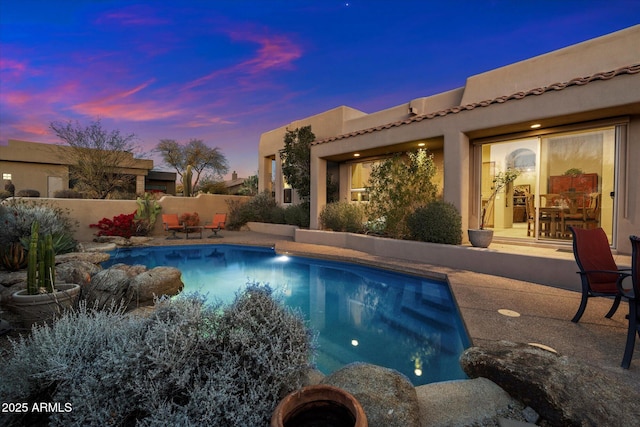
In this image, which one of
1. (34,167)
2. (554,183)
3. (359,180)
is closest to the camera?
(554,183)

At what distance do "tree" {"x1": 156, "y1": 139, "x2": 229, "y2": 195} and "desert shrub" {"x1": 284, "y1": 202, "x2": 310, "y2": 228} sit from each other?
17125 mm

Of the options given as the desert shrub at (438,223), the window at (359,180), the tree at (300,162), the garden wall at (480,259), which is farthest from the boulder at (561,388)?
the tree at (300,162)

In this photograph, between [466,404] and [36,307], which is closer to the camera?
[466,404]

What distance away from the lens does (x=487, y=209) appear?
8.59m

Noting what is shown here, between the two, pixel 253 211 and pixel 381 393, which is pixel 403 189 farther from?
pixel 253 211

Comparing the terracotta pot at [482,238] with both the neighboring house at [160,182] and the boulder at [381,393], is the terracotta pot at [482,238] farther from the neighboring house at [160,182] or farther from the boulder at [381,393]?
the neighboring house at [160,182]

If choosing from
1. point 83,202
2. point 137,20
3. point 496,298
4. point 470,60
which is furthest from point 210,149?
point 496,298

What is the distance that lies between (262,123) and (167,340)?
17.8m

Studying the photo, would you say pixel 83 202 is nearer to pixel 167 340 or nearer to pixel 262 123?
pixel 262 123

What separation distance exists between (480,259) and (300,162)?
30.5 feet

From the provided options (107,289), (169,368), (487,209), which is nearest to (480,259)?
(487,209)

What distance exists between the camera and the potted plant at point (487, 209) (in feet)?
22.0

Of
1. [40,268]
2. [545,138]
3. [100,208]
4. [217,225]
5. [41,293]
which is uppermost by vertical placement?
[545,138]

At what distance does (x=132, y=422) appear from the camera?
5.58 feet
